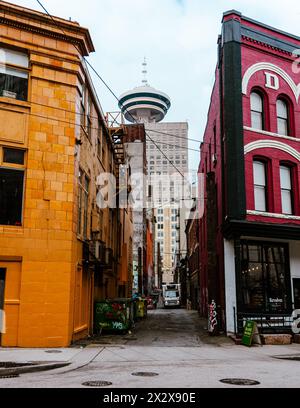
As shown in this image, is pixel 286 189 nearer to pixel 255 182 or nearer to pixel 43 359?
pixel 255 182

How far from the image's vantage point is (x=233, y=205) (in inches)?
760

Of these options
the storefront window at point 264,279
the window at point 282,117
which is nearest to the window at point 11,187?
the storefront window at point 264,279

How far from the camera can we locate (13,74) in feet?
52.8

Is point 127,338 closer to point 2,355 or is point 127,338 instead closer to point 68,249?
point 68,249

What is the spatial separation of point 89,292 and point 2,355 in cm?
731

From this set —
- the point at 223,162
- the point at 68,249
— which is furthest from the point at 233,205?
the point at 68,249

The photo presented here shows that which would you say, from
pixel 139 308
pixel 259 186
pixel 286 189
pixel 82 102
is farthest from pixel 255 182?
pixel 139 308

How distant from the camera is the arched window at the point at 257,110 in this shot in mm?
21109

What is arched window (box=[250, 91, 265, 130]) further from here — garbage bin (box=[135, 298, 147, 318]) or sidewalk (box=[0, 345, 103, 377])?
garbage bin (box=[135, 298, 147, 318])

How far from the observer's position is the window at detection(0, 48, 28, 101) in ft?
52.0

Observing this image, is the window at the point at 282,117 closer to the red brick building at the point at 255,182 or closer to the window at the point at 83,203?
the red brick building at the point at 255,182

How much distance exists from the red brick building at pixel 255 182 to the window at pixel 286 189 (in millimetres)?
46

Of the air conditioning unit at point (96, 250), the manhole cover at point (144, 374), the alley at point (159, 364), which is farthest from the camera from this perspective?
the air conditioning unit at point (96, 250)

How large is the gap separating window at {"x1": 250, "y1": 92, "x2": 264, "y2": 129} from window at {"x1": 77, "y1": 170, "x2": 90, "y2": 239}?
8135 millimetres
